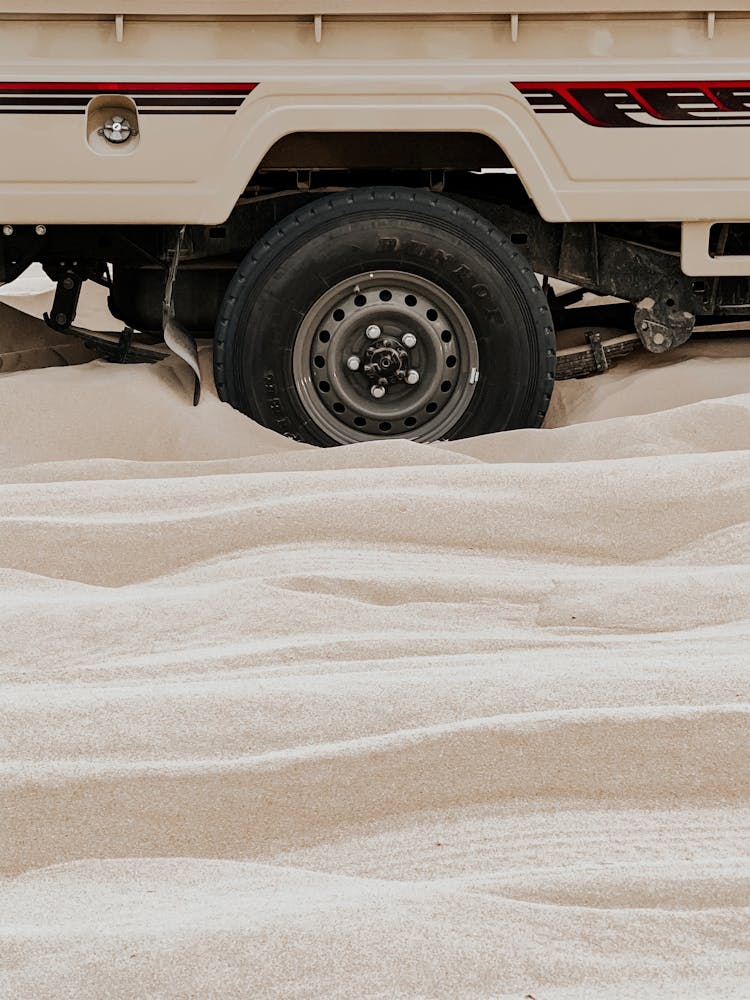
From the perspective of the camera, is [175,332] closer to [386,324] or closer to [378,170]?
[386,324]

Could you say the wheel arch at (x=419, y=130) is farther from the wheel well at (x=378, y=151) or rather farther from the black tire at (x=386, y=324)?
the black tire at (x=386, y=324)

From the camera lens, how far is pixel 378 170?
4.14 m

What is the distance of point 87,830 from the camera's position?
1591 mm

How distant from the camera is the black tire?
3.89m

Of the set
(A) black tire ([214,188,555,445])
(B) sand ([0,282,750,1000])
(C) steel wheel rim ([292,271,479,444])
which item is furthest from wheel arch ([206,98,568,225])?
(B) sand ([0,282,750,1000])

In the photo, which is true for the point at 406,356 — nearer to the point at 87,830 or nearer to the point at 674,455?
the point at 674,455

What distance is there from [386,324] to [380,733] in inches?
93.9

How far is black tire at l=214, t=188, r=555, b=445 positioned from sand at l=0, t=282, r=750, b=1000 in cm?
104

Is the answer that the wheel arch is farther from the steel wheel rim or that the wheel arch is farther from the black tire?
the steel wheel rim

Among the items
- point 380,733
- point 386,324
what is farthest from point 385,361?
point 380,733

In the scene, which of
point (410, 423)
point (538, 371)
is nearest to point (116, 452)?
point (410, 423)

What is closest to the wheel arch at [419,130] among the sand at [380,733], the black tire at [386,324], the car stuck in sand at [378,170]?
the car stuck in sand at [378,170]

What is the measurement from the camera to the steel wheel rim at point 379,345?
3953 millimetres

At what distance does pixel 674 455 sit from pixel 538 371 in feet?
3.34
